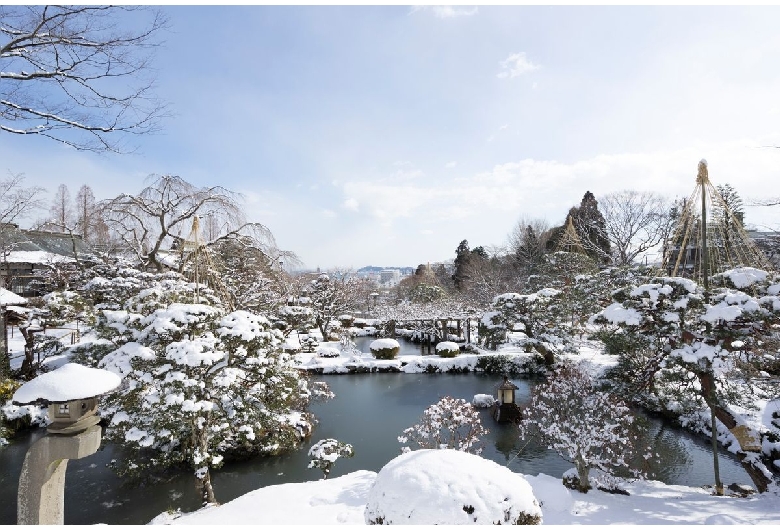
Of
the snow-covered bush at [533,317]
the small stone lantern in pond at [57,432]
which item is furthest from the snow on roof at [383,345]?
the small stone lantern in pond at [57,432]

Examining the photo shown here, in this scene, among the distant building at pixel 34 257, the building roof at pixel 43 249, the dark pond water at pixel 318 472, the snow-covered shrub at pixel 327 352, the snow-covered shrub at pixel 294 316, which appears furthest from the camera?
the building roof at pixel 43 249

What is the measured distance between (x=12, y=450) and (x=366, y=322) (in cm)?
1917

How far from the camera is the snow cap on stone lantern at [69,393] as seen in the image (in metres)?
2.54

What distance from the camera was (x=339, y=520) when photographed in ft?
13.4

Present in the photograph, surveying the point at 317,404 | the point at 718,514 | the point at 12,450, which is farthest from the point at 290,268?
the point at 718,514

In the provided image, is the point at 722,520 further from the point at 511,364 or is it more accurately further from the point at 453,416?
the point at 511,364

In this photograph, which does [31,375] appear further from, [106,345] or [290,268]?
[290,268]

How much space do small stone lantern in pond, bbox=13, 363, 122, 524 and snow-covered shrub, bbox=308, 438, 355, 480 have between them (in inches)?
162

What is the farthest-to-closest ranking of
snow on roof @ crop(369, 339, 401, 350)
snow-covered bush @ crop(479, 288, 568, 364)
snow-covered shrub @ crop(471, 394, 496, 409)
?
snow on roof @ crop(369, 339, 401, 350) → snow-covered bush @ crop(479, 288, 568, 364) → snow-covered shrub @ crop(471, 394, 496, 409)

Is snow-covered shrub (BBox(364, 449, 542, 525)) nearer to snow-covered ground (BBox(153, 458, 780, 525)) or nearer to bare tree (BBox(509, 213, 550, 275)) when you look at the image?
snow-covered ground (BBox(153, 458, 780, 525))

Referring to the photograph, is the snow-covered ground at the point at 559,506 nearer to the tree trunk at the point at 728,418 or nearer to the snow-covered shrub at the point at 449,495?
the tree trunk at the point at 728,418

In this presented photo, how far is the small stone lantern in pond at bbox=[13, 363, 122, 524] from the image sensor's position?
2572 mm

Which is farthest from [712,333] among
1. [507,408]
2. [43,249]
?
[43,249]

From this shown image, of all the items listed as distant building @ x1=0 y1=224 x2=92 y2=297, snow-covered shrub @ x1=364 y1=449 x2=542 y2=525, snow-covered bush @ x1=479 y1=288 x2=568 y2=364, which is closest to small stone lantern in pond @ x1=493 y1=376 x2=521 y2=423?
snow-covered bush @ x1=479 y1=288 x2=568 y2=364
